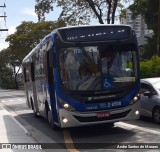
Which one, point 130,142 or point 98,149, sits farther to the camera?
point 130,142

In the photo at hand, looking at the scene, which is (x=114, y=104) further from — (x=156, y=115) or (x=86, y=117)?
(x=156, y=115)

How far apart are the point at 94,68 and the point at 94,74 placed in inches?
6.8

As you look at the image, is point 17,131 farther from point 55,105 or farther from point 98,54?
point 98,54

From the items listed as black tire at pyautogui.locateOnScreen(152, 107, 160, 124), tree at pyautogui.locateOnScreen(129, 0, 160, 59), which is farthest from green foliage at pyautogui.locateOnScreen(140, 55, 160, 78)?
tree at pyautogui.locateOnScreen(129, 0, 160, 59)

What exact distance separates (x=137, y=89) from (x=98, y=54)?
4.94 ft

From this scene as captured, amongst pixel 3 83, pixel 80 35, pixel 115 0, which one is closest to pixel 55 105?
pixel 80 35

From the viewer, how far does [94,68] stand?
475 inches

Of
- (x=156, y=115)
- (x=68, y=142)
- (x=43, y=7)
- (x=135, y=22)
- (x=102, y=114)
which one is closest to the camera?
(x=68, y=142)

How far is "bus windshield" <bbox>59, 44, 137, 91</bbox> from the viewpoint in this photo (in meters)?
12.0

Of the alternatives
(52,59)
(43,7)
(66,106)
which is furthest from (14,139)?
(43,7)

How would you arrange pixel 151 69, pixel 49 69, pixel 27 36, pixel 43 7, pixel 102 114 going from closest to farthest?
pixel 102 114 → pixel 49 69 → pixel 151 69 → pixel 43 7 → pixel 27 36

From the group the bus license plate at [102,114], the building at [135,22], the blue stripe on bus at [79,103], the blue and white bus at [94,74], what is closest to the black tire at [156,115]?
the blue and white bus at [94,74]

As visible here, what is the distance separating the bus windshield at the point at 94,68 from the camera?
12.0 metres

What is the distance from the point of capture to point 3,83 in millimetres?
118688
